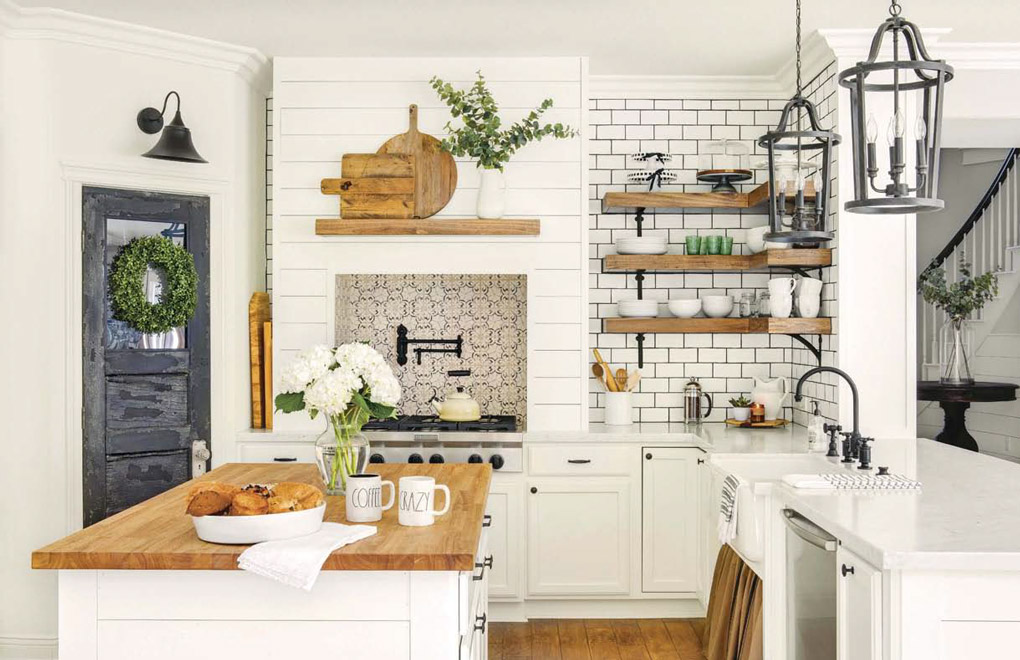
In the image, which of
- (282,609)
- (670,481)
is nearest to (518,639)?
(670,481)

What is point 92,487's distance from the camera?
13.3ft

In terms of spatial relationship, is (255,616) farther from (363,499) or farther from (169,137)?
(169,137)

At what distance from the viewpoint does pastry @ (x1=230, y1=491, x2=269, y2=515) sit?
208 centimetres

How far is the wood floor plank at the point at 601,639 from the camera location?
3.97 m

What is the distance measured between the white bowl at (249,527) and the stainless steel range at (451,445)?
2216 millimetres

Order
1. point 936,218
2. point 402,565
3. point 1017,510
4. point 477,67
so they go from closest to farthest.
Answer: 1. point 402,565
2. point 1017,510
3. point 477,67
4. point 936,218

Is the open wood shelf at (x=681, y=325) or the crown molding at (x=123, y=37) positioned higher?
the crown molding at (x=123, y=37)

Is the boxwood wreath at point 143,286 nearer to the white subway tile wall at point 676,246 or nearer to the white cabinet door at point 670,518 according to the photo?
the white subway tile wall at point 676,246

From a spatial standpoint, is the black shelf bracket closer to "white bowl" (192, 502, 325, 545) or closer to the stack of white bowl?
the stack of white bowl

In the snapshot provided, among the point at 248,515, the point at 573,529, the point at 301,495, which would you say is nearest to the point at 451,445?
the point at 573,529

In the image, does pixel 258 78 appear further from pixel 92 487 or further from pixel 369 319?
pixel 92 487

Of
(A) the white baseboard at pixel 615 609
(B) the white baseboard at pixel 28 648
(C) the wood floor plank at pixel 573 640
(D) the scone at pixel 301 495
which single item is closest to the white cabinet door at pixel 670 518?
(A) the white baseboard at pixel 615 609

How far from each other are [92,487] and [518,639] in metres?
2.15

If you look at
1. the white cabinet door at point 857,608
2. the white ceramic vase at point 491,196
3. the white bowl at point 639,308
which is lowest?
the white cabinet door at point 857,608
